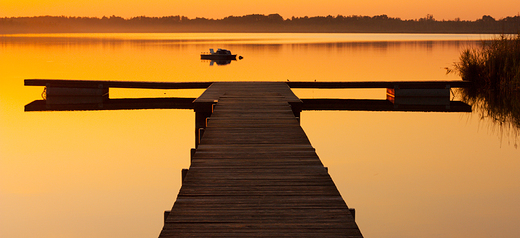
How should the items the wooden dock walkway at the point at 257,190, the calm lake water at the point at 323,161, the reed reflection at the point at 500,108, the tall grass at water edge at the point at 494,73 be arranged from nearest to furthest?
the wooden dock walkway at the point at 257,190 → the calm lake water at the point at 323,161 → the reed reflection at the point at 500,108 → the tall grass at water edge at the point at 494,73

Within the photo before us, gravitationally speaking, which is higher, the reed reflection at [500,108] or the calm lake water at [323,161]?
the reed reflection at [500,108]

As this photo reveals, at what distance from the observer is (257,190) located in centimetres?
546

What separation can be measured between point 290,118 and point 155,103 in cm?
899

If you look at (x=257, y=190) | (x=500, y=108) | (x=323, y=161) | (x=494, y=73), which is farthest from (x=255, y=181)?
(x=494, y=73)

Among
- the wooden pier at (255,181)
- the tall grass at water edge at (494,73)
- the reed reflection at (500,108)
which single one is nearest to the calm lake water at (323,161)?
the reed reflection at (500,108)

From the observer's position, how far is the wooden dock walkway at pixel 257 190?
4.50 m

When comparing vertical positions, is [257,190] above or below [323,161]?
above

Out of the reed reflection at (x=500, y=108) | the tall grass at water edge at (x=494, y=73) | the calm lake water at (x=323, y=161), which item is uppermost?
the tall grass at water edge at (x=494, y=73)

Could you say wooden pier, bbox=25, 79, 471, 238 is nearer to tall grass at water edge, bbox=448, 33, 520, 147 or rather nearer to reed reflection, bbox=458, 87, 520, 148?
reed reflection, bbox=458, 87, 520, 148

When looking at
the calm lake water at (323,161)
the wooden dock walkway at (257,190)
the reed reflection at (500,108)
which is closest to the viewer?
the wooden dock walkway at (257,190)

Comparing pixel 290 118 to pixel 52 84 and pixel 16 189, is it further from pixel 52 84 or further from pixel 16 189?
pixel 52 84

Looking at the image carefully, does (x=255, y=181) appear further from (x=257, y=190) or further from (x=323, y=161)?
(x=323, y=161)

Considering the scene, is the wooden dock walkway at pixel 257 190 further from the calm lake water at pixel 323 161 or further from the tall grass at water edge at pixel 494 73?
the tall grass at water edge at pixel 494 73

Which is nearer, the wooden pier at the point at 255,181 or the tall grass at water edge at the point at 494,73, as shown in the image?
the wooden pier at the point at 255,181
